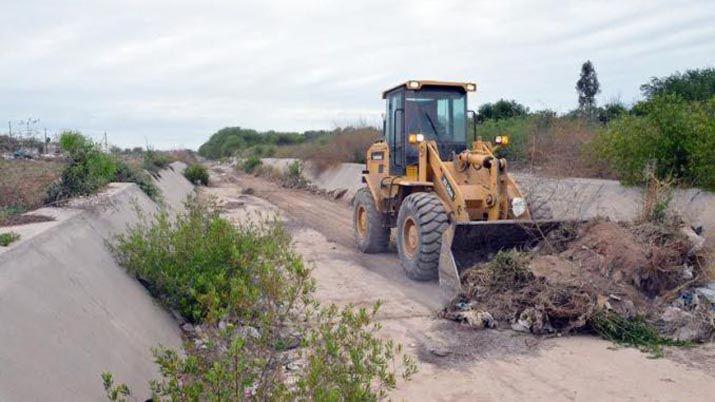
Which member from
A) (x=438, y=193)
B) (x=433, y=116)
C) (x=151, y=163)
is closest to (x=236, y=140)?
(x=151, y=163)

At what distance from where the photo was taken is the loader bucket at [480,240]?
8547 mm

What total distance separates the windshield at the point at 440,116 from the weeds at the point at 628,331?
4629 millimetres

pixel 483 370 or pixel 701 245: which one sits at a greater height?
pixel 701 245

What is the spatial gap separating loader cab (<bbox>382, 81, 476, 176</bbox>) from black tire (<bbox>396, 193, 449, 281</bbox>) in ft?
4.67

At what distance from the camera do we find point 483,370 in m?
6.19

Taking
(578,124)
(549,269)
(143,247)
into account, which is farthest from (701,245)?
(578,124)

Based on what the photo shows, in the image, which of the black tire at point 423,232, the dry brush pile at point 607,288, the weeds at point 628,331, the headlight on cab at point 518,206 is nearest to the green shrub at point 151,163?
the black tire at point 423,232

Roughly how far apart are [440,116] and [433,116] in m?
0.12

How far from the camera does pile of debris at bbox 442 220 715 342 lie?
712 cm

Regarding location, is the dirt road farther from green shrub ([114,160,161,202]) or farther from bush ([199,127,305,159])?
bush ([199,127,305,159])

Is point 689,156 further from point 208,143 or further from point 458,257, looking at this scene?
point 208,143

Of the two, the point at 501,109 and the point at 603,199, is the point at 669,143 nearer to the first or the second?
the point at 603,199

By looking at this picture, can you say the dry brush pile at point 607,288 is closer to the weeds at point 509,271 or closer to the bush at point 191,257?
the weeds at point 509,271

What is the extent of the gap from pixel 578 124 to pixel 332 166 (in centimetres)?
1259
